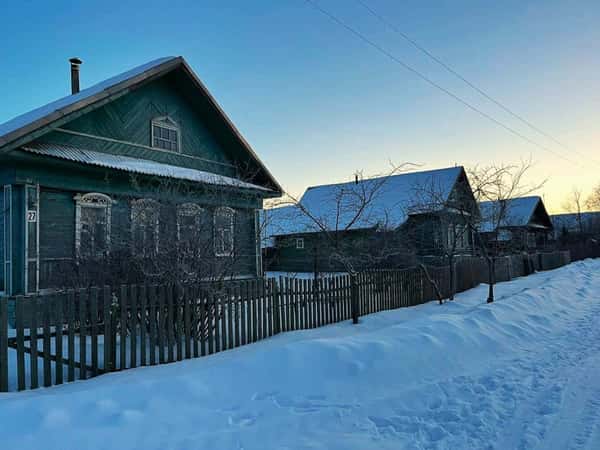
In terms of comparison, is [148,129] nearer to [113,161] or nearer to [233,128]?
[113,161]

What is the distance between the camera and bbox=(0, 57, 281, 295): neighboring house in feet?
27.6

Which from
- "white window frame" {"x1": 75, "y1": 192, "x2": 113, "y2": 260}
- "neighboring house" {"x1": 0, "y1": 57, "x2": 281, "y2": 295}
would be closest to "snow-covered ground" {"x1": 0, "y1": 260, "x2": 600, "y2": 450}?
"neighboring house" {"x1": 0, "y1": 57, "x2": 281, "y2": 295}

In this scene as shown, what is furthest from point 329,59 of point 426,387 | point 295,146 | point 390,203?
point 390,203

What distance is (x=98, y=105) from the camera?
1150cm

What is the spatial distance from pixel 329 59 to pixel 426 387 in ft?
39.4

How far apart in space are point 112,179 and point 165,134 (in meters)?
3.12

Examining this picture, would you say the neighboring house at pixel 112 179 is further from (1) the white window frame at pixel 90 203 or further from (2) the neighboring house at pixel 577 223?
(2) the neighboring house at pixel 577 223

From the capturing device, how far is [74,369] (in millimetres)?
5262

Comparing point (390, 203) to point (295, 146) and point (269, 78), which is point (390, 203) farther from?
point (269, 78)

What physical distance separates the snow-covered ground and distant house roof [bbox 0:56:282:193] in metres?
6.91

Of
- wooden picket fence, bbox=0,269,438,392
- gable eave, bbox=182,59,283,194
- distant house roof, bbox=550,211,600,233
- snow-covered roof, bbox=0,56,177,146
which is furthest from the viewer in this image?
distant house roof, bbox=550,211,600,233

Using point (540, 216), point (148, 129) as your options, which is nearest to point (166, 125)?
point (148, 129)

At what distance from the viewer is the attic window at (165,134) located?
14.2 m

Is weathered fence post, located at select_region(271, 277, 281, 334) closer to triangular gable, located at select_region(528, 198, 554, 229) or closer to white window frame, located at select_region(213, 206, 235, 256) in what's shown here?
white window frame, located at select_region(213, 206, 235, 256)
